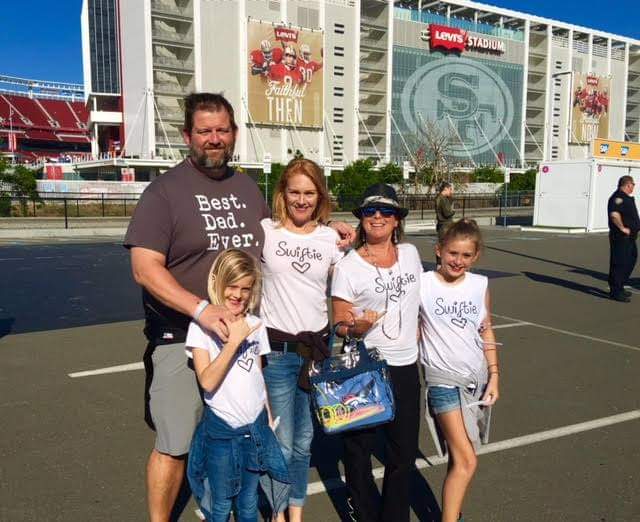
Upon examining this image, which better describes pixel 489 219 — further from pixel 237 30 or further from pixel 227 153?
pixel 237 30

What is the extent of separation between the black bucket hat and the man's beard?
70 centimetres

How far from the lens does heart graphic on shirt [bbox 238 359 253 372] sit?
2.60 meters

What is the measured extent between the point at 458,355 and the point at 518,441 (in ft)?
5.79

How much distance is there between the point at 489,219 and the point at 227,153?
32016 mm

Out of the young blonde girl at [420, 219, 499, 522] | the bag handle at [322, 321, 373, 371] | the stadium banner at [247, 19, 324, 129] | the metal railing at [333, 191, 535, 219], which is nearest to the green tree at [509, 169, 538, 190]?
the metal railing at [333, 191, 535, 219]

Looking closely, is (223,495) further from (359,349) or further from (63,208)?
(63,208)

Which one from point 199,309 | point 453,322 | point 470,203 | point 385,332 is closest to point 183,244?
point 199,309

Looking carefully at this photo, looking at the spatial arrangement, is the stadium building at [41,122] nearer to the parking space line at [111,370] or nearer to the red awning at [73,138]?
the red awning at [73,138]

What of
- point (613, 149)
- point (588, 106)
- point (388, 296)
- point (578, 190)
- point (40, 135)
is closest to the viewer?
point (388, 296)

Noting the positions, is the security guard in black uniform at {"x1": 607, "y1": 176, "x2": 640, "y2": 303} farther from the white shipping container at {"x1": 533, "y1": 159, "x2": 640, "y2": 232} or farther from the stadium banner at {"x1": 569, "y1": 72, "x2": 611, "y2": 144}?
the stadium banner at {"x1": 569, "y1": 72, "x2": 611, "y2": 144}

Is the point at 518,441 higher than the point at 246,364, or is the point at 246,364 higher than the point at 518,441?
the point at 246,364

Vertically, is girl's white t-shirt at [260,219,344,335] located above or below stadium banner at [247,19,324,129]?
below

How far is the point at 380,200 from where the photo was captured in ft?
9.56

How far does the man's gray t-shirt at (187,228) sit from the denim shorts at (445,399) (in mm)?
1124
